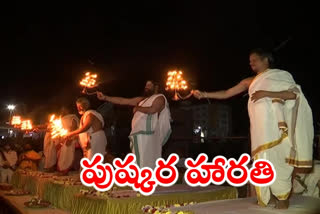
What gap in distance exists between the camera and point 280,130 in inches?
133

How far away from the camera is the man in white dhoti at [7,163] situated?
10477mm

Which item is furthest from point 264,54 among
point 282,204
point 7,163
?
point 7,163

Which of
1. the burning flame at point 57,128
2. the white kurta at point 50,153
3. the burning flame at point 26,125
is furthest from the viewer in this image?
the burning flame at point 26,125

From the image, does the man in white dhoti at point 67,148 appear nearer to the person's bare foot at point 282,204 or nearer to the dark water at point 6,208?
the dark water at point 6,208

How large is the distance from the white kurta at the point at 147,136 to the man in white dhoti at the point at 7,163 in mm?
6545

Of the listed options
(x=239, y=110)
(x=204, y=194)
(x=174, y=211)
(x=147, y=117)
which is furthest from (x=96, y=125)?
(x=239, y=110)

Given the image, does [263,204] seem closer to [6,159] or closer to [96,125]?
[96,125]

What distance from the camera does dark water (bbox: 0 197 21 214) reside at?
238 inches

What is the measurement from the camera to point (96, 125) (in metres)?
6.30

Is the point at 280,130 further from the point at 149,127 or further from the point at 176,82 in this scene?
the point at 149,127

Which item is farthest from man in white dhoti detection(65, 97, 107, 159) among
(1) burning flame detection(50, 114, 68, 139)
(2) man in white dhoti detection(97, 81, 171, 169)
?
(2) man in white dhoti detection(97, 81, 171, 169)

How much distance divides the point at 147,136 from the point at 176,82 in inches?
34.3

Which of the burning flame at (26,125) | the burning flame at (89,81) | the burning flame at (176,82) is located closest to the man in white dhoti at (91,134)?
the burning flame at (89,81)

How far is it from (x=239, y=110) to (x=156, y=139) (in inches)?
328
